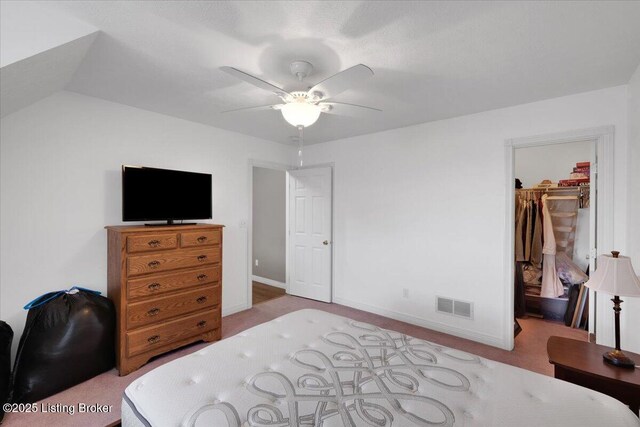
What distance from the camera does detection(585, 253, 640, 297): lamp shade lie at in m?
1.60

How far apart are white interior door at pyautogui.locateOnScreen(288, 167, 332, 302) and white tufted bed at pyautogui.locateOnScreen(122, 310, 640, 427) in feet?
8.69

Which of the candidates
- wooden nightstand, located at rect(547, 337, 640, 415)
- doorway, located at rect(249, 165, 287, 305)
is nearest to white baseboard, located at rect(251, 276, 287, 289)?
doorway, located at rect(249, 165, 287, 305)

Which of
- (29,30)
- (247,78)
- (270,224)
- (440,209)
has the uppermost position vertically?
(29,30)

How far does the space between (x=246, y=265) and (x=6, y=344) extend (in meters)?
2.29

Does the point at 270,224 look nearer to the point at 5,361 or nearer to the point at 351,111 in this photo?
the point at 351,111

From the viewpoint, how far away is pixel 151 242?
2.54m

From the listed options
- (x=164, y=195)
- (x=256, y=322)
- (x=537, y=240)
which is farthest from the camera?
(x=537, y=240)

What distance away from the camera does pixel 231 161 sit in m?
3.79

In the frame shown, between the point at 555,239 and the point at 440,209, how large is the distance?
197cm

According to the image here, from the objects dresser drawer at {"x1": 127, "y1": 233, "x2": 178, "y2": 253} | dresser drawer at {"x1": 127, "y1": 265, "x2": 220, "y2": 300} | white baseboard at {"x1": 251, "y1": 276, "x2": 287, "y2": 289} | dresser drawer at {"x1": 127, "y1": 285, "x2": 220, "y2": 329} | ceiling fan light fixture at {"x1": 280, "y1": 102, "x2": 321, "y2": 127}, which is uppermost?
ceiling fan light fixture at {"x1": 280, "y1": 102, "x2": 321, "y2": 127}

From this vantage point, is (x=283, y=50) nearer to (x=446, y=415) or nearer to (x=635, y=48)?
(x=446, y=415)

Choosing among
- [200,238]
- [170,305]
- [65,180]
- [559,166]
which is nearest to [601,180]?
[559,166]

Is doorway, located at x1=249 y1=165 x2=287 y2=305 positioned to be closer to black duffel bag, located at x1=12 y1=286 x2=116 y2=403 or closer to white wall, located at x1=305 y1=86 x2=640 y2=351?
white wall, located at x1=305 y1=86 x2=640 y2=351

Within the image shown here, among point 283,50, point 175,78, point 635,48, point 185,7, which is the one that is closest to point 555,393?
point 635,48
